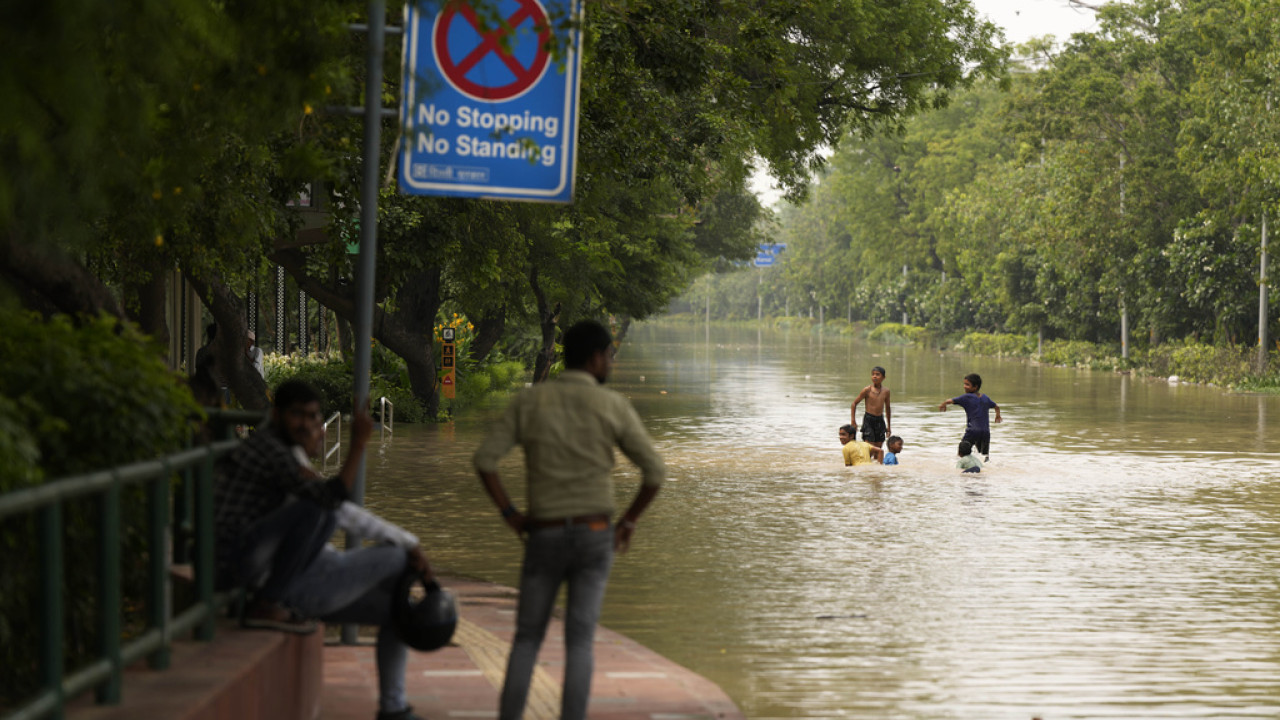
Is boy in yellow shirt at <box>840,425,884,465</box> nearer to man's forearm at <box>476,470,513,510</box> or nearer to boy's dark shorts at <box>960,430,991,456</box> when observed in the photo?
boy's dark shorts at <box>960,430,991,456</box>

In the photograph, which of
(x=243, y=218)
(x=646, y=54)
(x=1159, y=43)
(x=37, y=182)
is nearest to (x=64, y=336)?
(x=37, y=182)

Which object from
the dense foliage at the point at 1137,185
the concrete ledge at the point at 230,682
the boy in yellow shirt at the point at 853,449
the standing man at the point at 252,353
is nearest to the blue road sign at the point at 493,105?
the concrete ledge at the point at 230,682

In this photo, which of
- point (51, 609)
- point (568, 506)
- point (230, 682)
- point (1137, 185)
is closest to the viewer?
point (51, 609)

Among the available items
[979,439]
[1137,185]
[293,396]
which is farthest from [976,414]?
[1137,185]

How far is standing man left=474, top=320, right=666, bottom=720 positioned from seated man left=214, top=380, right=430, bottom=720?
A: 18.5 inches

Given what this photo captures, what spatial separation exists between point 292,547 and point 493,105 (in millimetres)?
2841

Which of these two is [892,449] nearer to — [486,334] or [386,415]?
[386,415]

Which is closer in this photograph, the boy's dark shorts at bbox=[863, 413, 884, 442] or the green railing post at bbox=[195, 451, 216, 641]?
the green railing post at bbox=[195, 451, 216, 641]

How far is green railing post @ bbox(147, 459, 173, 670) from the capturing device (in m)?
5.04

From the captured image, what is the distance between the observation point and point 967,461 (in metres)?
19.2

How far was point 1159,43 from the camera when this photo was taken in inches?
1994

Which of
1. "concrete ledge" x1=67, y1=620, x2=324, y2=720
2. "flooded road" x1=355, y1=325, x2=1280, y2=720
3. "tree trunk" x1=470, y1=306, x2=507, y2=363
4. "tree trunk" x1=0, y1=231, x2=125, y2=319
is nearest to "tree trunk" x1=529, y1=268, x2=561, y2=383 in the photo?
"tree trunk" x1=470, y1=306, x2=507, y2=363

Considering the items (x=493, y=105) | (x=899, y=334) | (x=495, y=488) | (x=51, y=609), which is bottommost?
(x=899, y=334)

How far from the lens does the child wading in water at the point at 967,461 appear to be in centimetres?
1919
